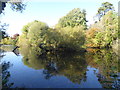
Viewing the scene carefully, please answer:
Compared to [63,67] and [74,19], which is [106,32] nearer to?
[74,19]

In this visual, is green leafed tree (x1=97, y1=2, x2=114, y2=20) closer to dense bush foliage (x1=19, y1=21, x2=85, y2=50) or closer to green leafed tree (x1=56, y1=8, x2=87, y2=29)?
green leafed tree (x1=56, y1=8, x2=87, y2=29)

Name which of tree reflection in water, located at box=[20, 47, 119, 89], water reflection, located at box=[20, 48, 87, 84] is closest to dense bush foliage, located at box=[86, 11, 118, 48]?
tree reflection in water, located at box=[20, 47, 119, 89]

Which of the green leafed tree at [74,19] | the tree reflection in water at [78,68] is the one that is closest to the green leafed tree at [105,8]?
the green leafed tree at [74,19]

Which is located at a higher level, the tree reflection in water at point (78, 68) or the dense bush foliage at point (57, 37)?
the dense bush foliage at point (57, 37)

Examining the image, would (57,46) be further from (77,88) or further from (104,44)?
(77,88)

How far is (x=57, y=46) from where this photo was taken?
2567 centimetres

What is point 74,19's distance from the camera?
136 feet

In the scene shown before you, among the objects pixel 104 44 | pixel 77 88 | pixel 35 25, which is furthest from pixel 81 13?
pixel 77 88

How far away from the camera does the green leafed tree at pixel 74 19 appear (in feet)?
132

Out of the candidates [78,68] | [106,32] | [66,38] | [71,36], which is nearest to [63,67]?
[78,68]

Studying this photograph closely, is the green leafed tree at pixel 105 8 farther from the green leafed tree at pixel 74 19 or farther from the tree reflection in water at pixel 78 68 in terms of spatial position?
the tree reflection in water at pixel 78 68

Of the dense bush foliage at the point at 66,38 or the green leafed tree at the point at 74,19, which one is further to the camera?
the green leafed tree at the point at 74,19

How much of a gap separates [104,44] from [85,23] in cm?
1335

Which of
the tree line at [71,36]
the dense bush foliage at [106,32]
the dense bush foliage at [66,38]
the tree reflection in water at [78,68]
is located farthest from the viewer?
the dense bush foliage at [106,32]
